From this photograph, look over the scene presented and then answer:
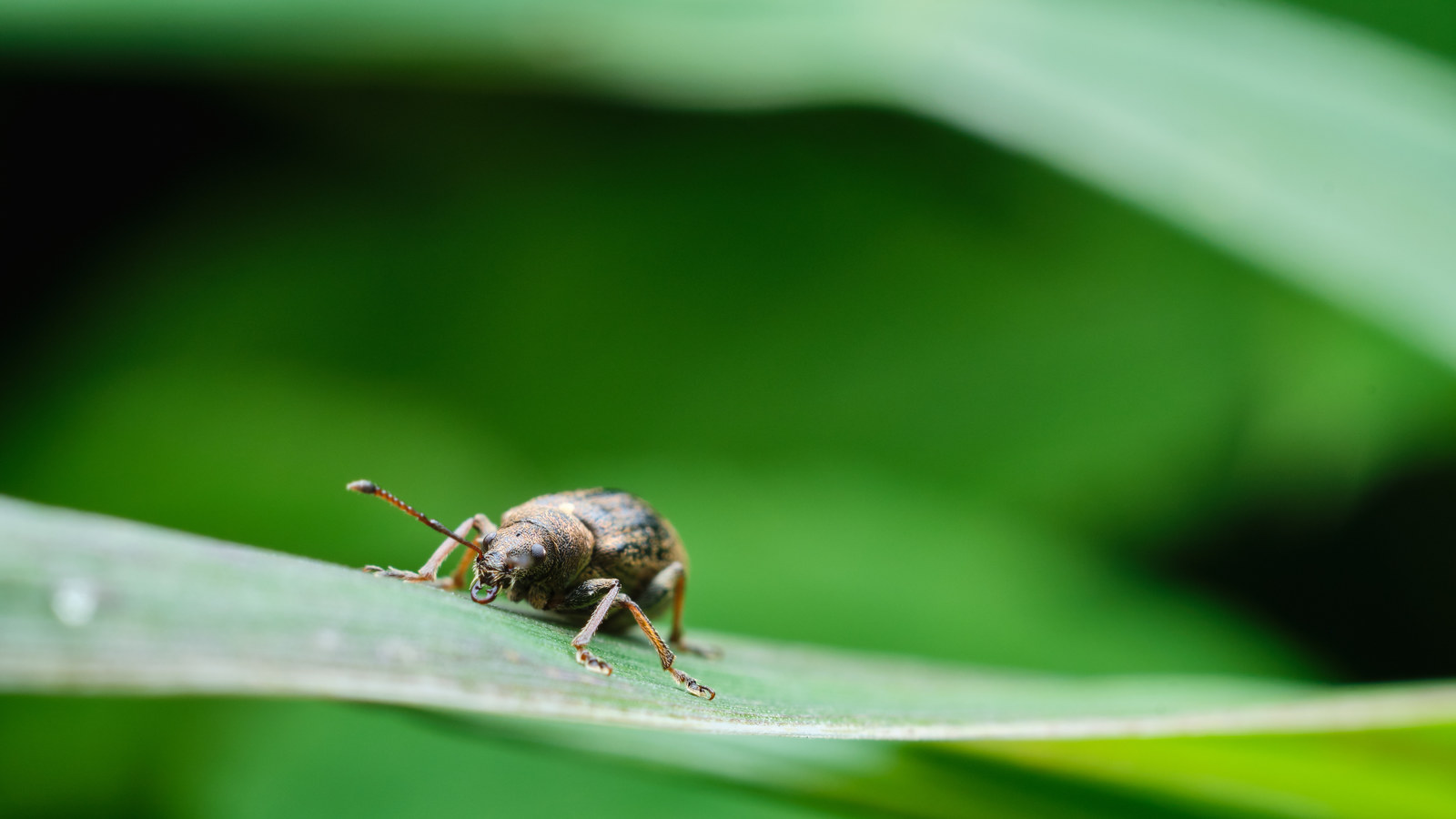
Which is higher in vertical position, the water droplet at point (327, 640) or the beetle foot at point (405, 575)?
the water droplet at point (327, 640)

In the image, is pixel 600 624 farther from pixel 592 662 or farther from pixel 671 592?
pixel 592 662

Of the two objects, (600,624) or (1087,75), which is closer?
(600,624)

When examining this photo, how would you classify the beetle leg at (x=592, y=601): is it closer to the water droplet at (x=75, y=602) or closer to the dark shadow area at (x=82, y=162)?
the water droplet at (x=75, y=602)

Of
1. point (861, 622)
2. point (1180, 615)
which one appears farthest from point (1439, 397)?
point (861, 622)

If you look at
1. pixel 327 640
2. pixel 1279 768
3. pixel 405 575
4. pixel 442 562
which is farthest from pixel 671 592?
pixel 327 640

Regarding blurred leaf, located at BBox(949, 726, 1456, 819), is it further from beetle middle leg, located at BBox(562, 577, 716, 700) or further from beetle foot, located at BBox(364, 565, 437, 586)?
beetle foot, located at BBox(364, 565, 437, 586)

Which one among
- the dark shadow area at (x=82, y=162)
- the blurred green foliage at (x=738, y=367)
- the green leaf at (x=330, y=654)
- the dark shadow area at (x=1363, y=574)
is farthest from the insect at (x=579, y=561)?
the dark shadow area at (x=1363, y=574)

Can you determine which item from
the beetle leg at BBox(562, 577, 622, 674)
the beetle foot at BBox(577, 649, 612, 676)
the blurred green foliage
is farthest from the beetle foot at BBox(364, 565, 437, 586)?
the blurred green foliage
